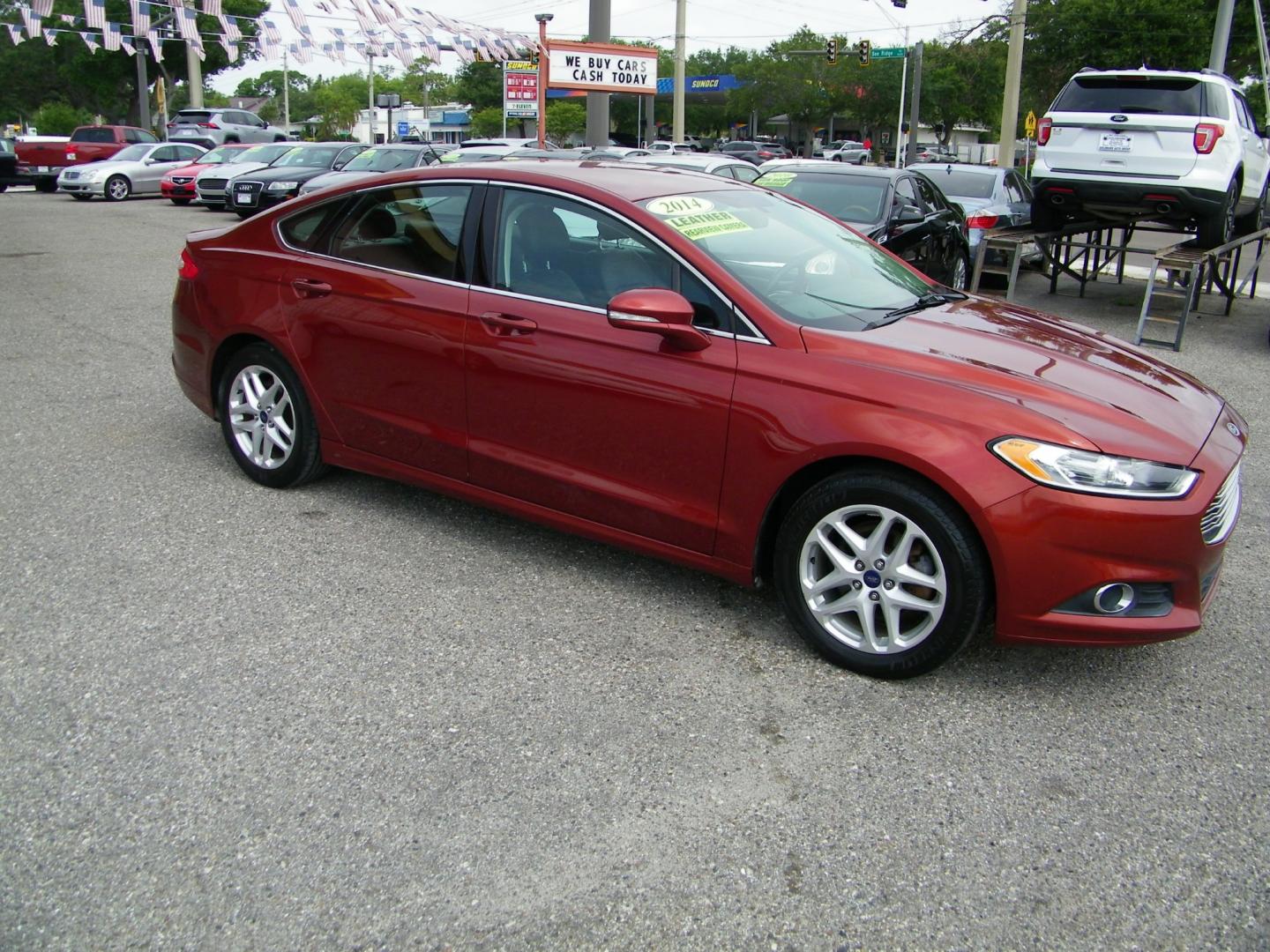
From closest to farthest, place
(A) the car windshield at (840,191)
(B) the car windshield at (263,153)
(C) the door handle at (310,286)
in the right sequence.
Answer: (C) the door handle at (310,286), (A) the car windshield at (840,191), (B) the car windshield at (263,153)

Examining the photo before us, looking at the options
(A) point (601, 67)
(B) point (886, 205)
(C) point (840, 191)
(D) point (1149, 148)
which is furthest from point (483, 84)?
(D) point (1149, 148)

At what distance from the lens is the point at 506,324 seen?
4227 millimetres

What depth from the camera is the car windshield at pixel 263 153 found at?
22.3m

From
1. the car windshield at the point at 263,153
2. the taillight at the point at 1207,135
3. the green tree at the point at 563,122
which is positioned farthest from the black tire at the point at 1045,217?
the green tree at the point at 563,122

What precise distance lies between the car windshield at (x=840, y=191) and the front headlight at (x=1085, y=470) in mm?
7394

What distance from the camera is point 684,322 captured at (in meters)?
3.71

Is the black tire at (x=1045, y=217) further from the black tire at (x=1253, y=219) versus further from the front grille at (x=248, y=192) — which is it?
the front grille at (x=248, y=192)

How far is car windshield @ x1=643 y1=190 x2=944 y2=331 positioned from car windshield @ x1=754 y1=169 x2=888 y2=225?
19.0 ft

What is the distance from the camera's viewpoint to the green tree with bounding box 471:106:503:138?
79.5m

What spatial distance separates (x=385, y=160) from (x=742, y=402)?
682 inches

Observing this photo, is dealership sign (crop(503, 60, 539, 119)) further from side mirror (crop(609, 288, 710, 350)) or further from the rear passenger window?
side mirror (crop(609, 288, 710, 350))

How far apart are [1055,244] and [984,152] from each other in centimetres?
7519

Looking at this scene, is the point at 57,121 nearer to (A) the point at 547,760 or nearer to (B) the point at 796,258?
(B) the point at 796,258

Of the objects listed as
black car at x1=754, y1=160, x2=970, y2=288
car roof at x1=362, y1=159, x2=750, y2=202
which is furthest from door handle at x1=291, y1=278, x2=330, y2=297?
black car at x1=754, y1=160, x2=970, y2=288
